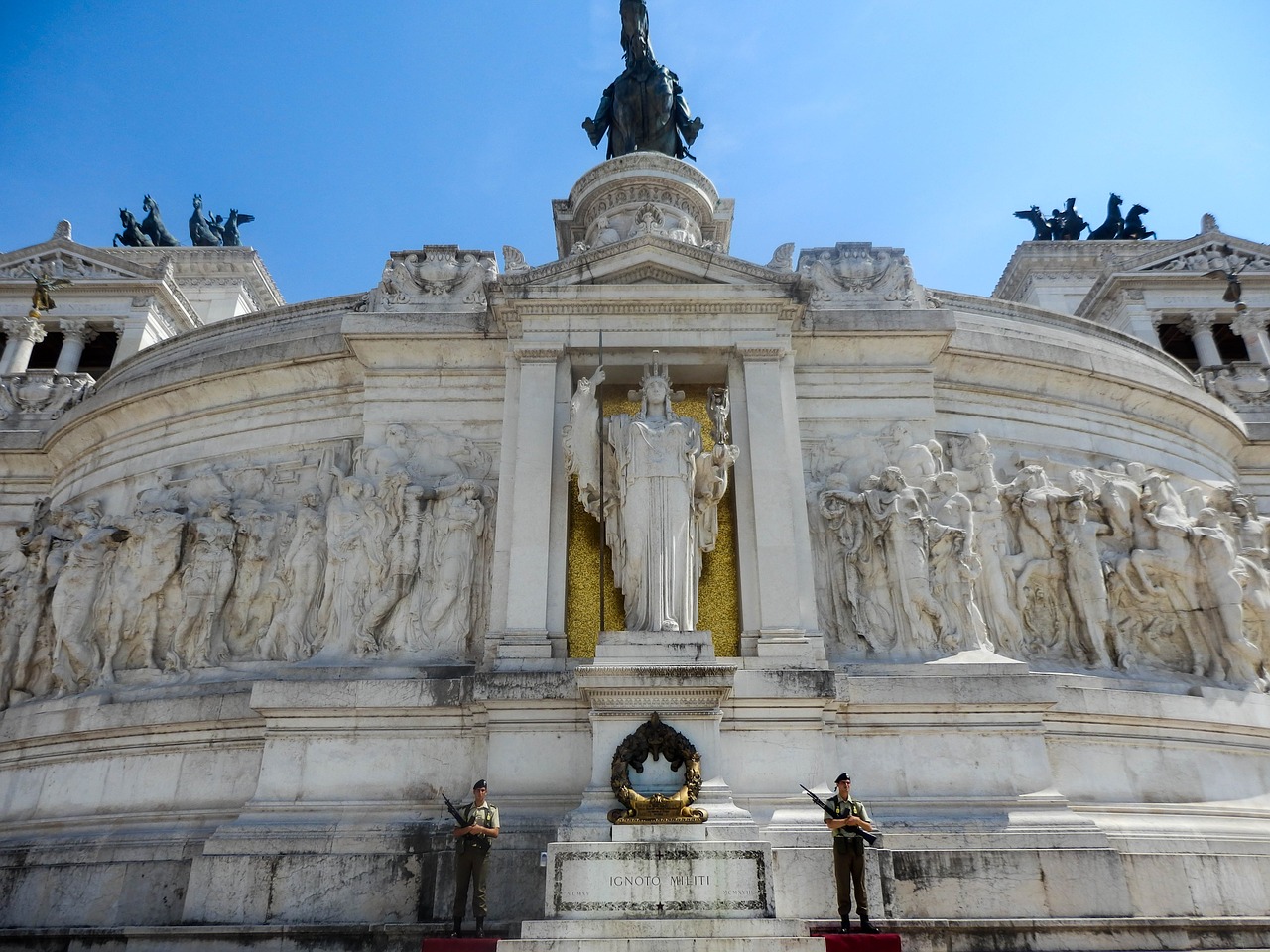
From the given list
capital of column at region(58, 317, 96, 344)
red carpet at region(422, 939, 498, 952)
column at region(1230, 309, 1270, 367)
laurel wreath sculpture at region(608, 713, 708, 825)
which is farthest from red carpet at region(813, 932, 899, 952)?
capital of column at region(58, 317, 96, 344)

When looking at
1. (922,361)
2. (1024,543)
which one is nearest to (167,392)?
(922,361)

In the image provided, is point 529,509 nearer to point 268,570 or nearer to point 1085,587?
point 268,570

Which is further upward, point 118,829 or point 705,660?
point 705,660

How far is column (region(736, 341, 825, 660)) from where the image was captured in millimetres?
12258

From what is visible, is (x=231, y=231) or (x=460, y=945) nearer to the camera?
(x=460, y=945)

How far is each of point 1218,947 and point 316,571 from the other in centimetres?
1267

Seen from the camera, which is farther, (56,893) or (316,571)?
(316,571)

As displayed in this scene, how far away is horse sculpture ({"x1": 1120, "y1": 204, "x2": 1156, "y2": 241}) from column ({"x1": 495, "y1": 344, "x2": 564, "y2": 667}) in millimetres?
61564

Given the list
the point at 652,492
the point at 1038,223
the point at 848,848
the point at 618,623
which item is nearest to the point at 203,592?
the point at 618,623

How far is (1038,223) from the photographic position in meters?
65.2

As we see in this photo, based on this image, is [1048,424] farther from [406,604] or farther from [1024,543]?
[406,604]

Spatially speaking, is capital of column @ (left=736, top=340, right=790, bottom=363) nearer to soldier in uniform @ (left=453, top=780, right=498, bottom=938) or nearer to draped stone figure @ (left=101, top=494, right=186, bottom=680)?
soldier in uniform @ (left=453, top=780, right=498, bottom=938)

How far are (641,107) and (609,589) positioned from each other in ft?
62.1

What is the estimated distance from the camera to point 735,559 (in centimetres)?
1318
